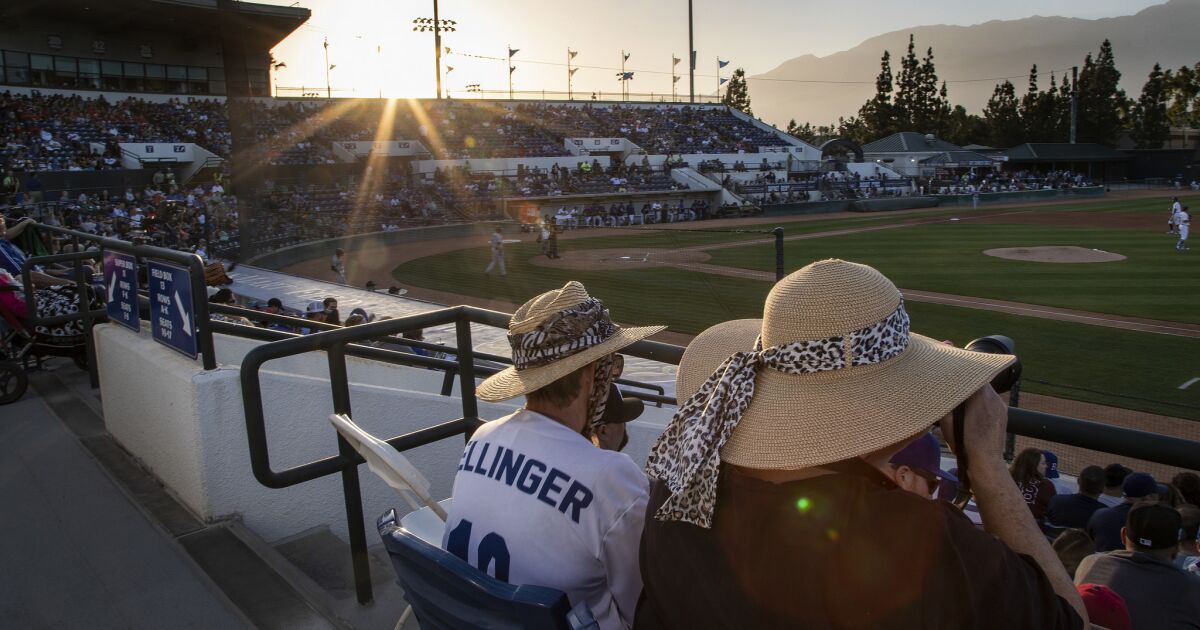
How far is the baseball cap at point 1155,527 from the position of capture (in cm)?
247

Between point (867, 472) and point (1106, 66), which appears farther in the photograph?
point (1106, 66)

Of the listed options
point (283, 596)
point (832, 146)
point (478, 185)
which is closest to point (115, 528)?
point (283, 596)

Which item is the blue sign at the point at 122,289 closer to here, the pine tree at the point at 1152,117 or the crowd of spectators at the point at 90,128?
the crowd of spectators at the point at 90,128

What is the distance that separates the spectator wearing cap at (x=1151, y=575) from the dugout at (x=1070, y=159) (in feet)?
236

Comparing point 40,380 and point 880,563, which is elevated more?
point 880,563

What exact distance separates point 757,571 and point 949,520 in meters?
0.33

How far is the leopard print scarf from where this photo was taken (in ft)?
4.92

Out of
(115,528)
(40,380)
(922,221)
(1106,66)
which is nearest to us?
(115,528)

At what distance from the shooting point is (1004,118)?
290 ft

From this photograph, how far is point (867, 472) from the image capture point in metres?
1.49

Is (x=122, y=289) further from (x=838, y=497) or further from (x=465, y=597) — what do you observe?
(x=838, y=497)

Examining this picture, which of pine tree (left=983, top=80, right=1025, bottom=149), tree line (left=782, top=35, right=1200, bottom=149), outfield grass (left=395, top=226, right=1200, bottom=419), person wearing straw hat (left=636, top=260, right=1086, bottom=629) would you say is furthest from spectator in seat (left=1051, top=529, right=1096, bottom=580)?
pine tree (left=983, top=80, right=1025, bottom=149)

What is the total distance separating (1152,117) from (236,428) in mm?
105965

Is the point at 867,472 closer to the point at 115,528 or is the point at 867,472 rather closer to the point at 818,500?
the point at 818,500
